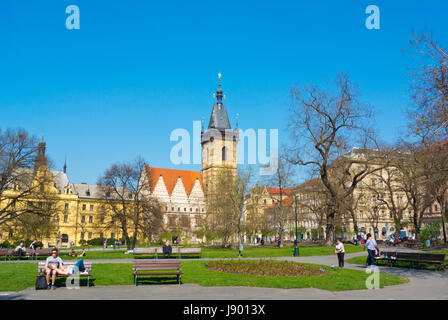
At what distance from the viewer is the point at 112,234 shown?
9356 centimetres

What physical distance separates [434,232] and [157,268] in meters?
36.4

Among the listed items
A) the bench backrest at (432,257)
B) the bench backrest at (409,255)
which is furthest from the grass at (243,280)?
the bench backrest at (409,255)

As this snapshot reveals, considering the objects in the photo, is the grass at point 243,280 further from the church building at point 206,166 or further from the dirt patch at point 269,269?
the church building at point 206,166

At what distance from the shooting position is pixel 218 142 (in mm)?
115562

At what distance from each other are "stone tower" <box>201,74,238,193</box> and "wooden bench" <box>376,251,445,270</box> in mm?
93739

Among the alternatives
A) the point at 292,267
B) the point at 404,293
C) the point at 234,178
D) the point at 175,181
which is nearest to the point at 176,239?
the point at 234,178

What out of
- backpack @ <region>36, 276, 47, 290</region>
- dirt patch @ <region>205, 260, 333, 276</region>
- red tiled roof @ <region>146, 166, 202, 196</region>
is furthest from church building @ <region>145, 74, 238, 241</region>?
backpack @ <region>36, 276, 47, 290</region>

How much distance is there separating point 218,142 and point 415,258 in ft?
320

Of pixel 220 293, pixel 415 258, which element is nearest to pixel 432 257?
pixel 415 258

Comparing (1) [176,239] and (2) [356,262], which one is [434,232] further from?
(1) [176,239]

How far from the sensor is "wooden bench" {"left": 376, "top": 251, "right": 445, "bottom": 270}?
17577 millimetres

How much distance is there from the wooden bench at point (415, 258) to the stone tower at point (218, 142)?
308 feet

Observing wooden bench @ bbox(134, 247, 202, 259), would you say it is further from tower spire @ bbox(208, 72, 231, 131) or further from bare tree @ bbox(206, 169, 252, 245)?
tower spire @ bbox(208, 72, 231, 131)
